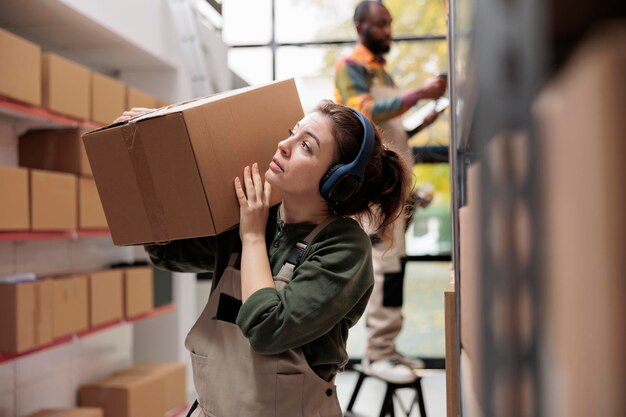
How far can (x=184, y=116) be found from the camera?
4.52 feet

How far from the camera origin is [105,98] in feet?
11.8

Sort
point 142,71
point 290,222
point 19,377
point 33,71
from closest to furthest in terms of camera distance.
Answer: point 290,222, point 33,71, point 19,377, point 142,71

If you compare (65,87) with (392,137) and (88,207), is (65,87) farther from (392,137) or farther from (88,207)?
(392,137)

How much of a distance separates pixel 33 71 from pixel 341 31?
3120 mm

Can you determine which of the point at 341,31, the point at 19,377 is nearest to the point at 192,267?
the point at 19,377

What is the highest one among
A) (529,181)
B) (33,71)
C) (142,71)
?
(142,71)

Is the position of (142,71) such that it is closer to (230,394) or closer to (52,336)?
(52,336)

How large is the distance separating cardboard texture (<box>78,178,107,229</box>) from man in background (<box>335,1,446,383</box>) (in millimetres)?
1209

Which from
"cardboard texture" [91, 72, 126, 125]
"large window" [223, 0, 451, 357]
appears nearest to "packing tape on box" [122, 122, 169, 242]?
"cardboard texture" [91, 72, 126, 125]

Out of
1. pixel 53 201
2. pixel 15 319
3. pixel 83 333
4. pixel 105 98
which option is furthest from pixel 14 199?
A: pixel 105 98

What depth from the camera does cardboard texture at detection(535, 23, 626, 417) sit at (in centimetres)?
17

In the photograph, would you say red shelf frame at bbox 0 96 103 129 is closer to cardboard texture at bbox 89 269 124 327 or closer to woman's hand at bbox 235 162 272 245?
cardboard texture at bbox 89 269 124 327

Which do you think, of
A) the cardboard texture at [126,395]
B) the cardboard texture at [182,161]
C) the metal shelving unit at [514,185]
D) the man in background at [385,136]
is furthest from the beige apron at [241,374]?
the cardboard texture at [126,395]

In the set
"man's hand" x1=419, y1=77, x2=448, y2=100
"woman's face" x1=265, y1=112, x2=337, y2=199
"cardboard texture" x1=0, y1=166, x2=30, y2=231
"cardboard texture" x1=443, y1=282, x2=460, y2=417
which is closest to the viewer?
"woman's face" x1=265, y1=112, x2=337, y2=199
